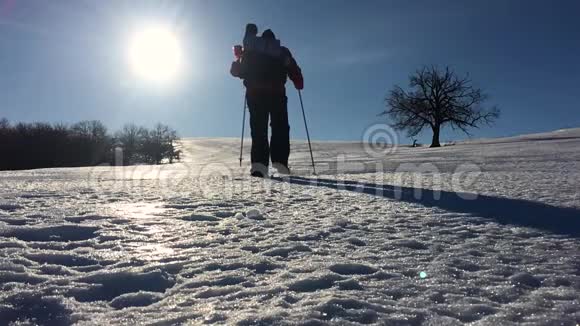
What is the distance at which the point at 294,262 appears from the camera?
174 cm

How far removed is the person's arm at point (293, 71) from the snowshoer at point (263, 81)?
0.07 ft

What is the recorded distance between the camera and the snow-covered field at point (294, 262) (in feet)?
4.04

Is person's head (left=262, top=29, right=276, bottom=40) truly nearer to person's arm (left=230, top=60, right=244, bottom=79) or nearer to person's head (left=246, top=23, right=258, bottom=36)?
person's head (left=246, top=23, right=258, bottom=36)

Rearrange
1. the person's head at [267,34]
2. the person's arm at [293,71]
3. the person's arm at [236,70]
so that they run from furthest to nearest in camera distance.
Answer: the person's arm at [293,71]
the person's arm at [236,70]
the person's head at [267,34]

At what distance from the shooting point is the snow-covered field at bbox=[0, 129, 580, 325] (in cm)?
123

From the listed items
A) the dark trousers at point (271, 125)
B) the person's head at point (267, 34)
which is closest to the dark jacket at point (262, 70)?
the dark trousers at point (271, 125)

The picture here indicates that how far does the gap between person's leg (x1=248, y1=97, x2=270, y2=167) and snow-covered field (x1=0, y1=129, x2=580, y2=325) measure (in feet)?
13.4

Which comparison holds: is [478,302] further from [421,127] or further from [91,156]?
[91,156]

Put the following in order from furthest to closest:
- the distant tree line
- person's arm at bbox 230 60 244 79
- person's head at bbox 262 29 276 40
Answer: the distant tree line, person's arm at bbox 230 60 244 79, person's head at bbox 262 29 276 40

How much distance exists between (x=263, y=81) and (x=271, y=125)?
79 centimetres

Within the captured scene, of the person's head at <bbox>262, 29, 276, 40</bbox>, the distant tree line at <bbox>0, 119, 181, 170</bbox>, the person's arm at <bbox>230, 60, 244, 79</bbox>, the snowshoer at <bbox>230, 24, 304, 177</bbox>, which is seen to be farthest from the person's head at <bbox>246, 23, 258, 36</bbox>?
the distant tree line at <bbox>0, 119, 181, 170</bbox>

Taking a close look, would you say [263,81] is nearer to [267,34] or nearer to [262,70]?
[262,70]

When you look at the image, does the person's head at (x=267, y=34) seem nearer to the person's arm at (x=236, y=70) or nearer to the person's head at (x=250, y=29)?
the person's head at (x=250, y=29)

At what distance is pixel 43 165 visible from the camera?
4091 centimetres
